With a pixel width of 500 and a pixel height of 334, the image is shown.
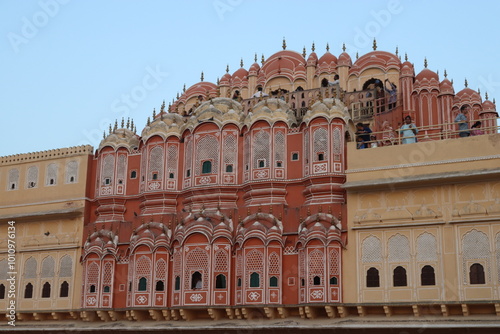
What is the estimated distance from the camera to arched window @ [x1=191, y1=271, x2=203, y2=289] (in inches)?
869

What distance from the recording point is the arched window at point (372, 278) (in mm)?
20062

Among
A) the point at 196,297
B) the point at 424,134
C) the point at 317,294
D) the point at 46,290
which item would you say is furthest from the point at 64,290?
the point at 424,134

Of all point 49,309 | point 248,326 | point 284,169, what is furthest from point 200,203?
point 49,309

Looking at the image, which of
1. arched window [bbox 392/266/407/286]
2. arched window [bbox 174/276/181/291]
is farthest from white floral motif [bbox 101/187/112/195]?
arched window [bbox 392/266/407/286]

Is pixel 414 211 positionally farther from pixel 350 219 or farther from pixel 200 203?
pixel 200 203

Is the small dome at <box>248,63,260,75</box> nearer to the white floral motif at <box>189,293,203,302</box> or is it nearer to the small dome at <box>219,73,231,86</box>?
the small dome at <box>219,73,231,86</box>

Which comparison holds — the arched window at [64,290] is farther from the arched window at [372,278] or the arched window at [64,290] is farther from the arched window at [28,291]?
the arched window at [372,278]

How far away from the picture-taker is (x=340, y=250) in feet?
67.6

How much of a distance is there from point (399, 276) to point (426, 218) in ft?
5.90

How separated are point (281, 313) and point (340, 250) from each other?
8.43ft

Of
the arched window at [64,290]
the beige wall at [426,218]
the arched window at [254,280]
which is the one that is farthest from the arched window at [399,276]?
the arched window at [64,290]

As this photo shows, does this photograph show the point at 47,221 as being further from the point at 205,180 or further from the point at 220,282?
the point at 220,282

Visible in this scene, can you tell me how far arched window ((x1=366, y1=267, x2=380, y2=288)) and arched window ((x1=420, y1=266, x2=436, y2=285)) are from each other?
1.25 metres

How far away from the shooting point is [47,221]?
83.9ft
